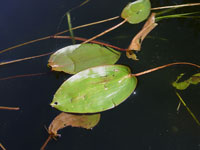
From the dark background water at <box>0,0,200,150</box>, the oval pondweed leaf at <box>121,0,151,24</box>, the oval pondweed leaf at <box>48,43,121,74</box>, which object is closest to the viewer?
the dark background water at <box>0,0,200,150</box>

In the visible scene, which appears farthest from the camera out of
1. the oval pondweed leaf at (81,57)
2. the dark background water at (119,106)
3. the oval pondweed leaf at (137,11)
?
the oval pondweed leaf at (137,11)

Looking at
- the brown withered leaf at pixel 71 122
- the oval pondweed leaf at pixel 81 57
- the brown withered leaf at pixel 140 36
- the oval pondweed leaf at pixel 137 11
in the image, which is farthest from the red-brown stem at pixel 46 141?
the oval pondweed leaf at pixel 137 11

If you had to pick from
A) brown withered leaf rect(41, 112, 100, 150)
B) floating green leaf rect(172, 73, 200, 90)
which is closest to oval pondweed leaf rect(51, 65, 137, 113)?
brown withered leaf rect(41, 112, 100, 150)

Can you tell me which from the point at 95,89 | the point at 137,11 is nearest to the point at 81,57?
the point at 95,89

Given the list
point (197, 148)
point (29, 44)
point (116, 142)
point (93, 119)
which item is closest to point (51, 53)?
point (29, 44)

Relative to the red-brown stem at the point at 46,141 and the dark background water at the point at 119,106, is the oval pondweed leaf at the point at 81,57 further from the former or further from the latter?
the red-brown stem at the point at 46,141

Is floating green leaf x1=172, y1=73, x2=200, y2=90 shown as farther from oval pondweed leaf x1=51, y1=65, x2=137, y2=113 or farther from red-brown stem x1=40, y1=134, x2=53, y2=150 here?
red-brown stem x1=40, y1=134, x2=53, y2=150
